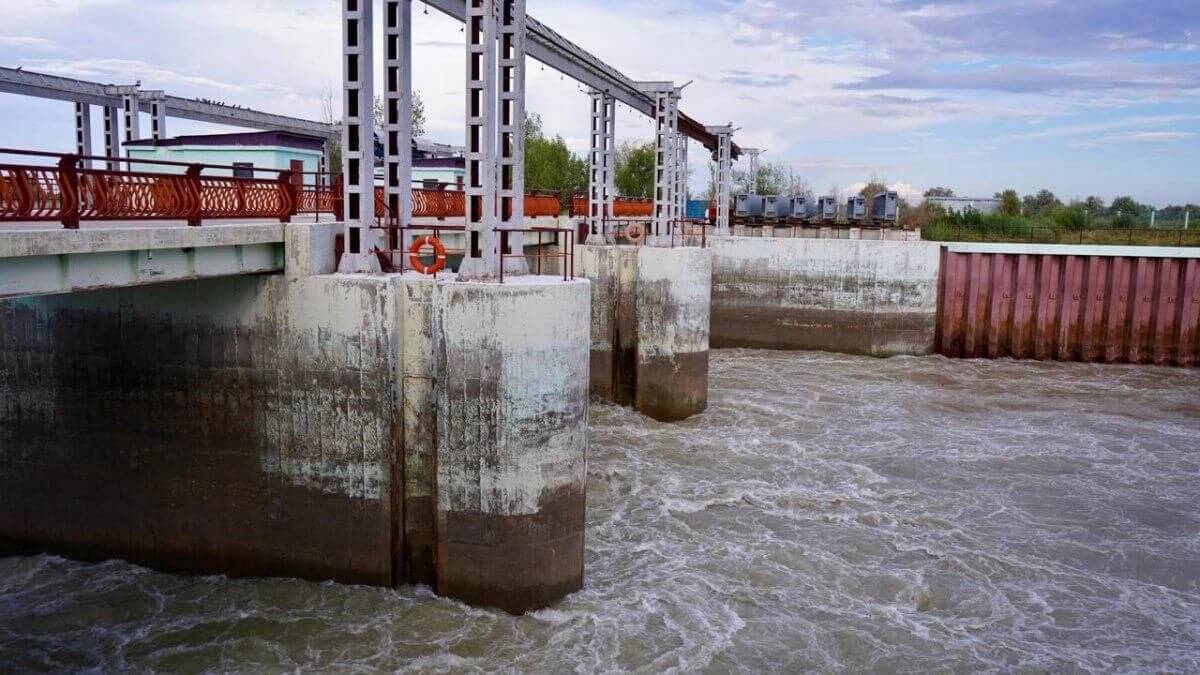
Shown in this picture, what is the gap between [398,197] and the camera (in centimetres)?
1477

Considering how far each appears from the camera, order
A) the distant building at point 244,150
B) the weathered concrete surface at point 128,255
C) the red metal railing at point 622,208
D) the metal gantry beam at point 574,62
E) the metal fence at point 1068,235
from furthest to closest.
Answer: the metal fence at point 1068,235, the red metal railing at point 622,208, the distant building at point 244,150, the metal gantry beam at point 574,62, the weathered concrete surface at point 128,255

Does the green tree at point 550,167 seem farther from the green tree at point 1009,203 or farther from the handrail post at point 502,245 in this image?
the handrail post at point 502,245

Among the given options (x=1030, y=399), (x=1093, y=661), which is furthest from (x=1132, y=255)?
(x=1093, y=661)

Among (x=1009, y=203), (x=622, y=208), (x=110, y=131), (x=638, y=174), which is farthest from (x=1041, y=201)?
(x=110, y=131)

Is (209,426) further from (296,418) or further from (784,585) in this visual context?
(784,585)

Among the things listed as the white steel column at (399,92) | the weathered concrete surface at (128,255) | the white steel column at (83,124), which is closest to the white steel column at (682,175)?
the white steel column at (83,124)

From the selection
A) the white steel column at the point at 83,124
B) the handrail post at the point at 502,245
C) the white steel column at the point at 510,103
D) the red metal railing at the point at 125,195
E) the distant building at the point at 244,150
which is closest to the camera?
the red metal railing at the point at 125,195

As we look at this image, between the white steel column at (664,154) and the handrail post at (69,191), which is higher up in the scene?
the white steel column at (664,154)

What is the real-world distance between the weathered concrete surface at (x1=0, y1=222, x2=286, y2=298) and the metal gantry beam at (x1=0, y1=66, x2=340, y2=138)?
Answer: 16.6 meters

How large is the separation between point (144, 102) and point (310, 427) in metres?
20.4

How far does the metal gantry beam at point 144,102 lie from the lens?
25.7 m

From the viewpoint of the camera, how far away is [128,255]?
11.4 m

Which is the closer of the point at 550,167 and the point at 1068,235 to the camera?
the point at 1068,235

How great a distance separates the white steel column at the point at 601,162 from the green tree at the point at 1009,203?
165 feet
